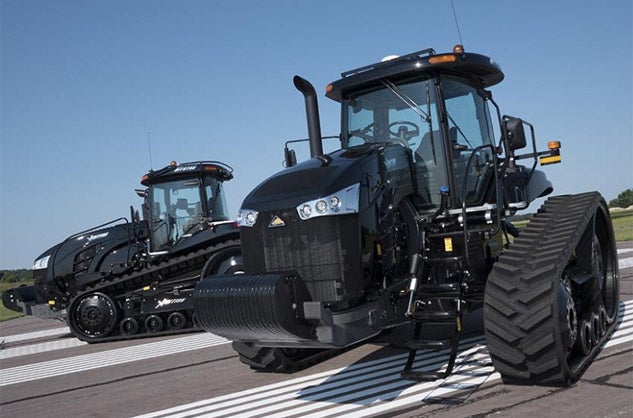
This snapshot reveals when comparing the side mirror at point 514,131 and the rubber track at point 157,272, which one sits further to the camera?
the rubber track at point 157,272

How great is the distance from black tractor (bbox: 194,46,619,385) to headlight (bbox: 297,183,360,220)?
1 centimetres

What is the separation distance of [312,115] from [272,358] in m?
2.53


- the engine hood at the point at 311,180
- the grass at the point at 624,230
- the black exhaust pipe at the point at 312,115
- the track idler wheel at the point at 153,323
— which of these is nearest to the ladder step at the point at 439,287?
the engine hood at the point at 311,180

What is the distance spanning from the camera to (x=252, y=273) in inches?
214

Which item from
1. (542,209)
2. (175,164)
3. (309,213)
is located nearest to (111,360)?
(175,164)

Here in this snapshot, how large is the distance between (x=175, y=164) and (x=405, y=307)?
8.67 m

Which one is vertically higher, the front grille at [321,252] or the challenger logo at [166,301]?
the front grille at [321,252]

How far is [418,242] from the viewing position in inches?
240

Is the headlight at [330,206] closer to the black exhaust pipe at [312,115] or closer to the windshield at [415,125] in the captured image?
the windshield at [415,125]

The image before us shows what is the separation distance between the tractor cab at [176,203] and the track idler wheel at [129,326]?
1.44 metres

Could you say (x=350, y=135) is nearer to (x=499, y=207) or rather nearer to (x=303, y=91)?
(x=303, y=91)

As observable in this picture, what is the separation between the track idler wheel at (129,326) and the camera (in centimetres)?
1233

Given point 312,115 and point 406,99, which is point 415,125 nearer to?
point 406,99

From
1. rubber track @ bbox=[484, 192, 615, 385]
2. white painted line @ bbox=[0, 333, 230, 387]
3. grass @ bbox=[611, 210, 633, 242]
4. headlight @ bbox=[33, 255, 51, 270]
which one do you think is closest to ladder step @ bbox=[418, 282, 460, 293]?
rubber track @ bbox=[484, 192, 615, 385]
